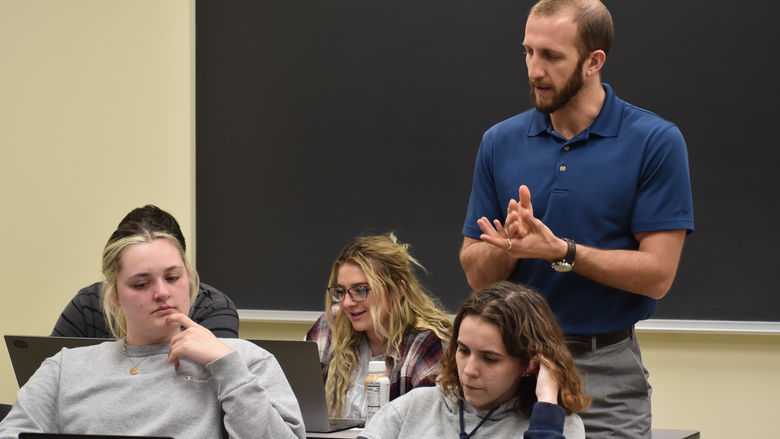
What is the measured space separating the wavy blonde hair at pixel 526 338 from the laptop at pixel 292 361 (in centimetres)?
42

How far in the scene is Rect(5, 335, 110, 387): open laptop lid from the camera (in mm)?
2227

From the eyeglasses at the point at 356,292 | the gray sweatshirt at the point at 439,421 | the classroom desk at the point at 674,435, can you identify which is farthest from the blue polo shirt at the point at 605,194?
the eyeglasses at the point at 356,292

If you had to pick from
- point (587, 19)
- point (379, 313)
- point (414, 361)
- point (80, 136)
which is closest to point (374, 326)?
point (379, 313)

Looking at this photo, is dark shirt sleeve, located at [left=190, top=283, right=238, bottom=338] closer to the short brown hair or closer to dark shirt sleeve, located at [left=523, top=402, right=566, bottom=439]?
dark shirt sleeve, located at [left=523, top=402, right=566, bottom=439]

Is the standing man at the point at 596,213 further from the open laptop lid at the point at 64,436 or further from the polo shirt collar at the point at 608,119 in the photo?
the open laptop lid at the point at 64,436

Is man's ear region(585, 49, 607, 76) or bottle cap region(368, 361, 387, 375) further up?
man's ear region(585, 49, 607, 76)

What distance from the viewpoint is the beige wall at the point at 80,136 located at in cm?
420

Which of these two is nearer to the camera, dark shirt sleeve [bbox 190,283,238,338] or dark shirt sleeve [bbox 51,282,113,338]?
dark shirt sleeve [bbox 190,283,238,338]

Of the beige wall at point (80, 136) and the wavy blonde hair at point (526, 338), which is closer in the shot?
the wavy blonde hair at point (526, 338)

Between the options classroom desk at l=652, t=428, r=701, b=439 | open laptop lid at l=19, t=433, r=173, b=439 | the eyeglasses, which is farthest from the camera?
the eyeglasses

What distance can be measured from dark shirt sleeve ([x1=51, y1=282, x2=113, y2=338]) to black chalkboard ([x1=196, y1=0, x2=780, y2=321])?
118cm

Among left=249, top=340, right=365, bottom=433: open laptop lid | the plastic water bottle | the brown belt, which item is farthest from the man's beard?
the plastic water bottle

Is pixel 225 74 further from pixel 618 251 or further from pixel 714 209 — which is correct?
pixel 618 251

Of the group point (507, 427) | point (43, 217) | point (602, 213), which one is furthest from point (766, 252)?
point (43, 217)
